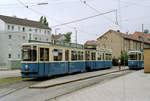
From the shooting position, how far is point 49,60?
17.7 meters

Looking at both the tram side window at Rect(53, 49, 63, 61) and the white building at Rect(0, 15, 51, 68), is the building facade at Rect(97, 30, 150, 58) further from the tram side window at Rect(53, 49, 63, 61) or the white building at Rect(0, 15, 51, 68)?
the tram side window at Rect(53, 49, 63, 61)

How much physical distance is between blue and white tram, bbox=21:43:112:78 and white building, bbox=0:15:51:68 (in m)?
30.7

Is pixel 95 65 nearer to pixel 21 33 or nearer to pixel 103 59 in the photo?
pixel 103 59

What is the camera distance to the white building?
178 feet

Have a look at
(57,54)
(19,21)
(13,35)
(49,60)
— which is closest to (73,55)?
(57,54)

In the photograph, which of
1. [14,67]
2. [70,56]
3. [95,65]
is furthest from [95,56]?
[14,67]

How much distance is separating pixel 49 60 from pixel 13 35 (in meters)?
40.3

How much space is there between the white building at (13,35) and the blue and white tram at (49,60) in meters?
30.7

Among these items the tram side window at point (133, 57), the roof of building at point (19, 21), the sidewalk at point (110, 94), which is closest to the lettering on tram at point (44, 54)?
the sidewalk at point (110, 94)

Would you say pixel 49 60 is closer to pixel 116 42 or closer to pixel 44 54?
pixel 44 54

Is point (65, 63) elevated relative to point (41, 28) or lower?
lower

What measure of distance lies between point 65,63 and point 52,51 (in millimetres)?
2661

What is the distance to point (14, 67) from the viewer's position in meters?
37.6

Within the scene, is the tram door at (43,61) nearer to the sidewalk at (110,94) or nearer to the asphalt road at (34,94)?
the asphalt road at (34,94)
